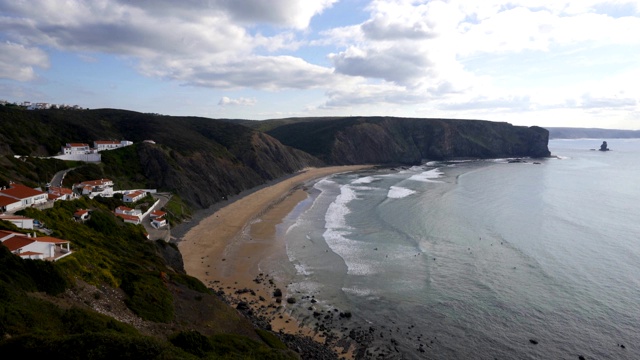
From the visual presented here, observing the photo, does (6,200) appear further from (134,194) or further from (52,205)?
(134,194)

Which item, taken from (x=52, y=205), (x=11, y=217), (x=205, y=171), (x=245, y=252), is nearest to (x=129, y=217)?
(x=52, y=205)

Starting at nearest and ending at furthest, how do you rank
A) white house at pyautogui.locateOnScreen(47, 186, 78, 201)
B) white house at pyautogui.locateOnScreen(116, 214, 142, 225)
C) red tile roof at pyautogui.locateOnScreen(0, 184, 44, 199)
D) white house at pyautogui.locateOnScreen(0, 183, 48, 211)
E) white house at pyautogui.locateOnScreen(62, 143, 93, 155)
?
white house at pyautogui.locateOnScreen(0, 183, 48, 211)
red tile roof at pyautogui.locateOnScreen(0, 184, 44, 199)
white house at pyautogui.locateOnScreen(47, 186, 78, 201)
white house at pyautogui.locateOnScreen(116, 214, 142, 225)
white house at pyautogui.locateOnScreen(62, 143, 93, 155)

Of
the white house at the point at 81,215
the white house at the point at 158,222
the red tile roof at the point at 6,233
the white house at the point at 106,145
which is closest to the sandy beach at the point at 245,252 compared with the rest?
the white house at the point at 158,222

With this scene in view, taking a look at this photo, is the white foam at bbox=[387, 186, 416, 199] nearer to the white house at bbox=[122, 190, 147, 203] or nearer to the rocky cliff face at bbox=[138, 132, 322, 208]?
the rocky cliff face at bbox=[138, 132, 322, 208]

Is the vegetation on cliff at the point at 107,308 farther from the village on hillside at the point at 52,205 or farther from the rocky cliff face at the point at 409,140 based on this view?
the rocky cliff face at the point at 409,140

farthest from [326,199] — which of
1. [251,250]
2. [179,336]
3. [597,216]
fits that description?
[179,336]

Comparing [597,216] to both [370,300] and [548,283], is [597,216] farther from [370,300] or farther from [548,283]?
[370,300]

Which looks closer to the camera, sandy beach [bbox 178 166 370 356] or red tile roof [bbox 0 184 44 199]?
red tile roof [bbox 0 184 44 199]

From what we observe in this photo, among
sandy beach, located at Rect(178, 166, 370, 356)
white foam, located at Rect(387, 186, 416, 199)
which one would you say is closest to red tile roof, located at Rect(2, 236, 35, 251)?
sandy beach, located at Rect(178, 166, 370, 356)
